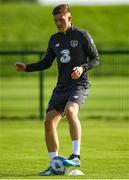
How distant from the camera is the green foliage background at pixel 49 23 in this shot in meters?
60.8

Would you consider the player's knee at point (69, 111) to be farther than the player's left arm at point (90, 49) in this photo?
No

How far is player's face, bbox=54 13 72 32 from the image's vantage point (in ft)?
39.1

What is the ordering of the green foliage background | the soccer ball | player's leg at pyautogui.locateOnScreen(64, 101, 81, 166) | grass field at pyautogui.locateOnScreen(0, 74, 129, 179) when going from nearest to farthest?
the soccer ball
player's leg at pyautogui.locateOnScreen(64, 101, 81, 166)
grass field at pyautogui.locateOnScreen(0, 74, 129, 179)
the green foliage background

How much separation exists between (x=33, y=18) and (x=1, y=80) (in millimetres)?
38313

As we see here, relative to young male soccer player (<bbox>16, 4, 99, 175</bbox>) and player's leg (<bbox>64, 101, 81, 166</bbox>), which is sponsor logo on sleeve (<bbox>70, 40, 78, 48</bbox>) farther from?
player's leg (<bbox>64, 101, 81, 166</bbox>)

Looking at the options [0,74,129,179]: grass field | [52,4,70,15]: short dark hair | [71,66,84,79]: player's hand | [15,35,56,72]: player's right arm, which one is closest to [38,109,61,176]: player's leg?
[0,74,129,179]: grass field

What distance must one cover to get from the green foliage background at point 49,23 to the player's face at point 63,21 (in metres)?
44.2

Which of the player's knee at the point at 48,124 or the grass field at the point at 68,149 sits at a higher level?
the player's knee at the point at 48,124

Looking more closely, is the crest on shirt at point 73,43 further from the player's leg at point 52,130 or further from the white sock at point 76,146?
the white sock at point 76,146

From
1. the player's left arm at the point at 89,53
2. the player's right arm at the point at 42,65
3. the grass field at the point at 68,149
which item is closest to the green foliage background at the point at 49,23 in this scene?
the grass field at the point at 68,149

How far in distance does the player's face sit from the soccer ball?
5.34ft

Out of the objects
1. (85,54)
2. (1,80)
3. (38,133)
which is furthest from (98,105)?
(85,54)

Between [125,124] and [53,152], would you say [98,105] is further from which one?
[53,152]

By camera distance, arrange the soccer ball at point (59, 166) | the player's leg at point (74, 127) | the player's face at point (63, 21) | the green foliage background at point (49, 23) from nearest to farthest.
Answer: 1. the soccer ball at point (59, 166)
2. the player's leg at point (74, 127)
3. the player's face at point (63, 21)
4. the green foliage background at point (49, 23)
